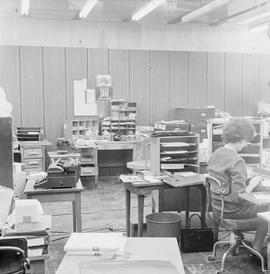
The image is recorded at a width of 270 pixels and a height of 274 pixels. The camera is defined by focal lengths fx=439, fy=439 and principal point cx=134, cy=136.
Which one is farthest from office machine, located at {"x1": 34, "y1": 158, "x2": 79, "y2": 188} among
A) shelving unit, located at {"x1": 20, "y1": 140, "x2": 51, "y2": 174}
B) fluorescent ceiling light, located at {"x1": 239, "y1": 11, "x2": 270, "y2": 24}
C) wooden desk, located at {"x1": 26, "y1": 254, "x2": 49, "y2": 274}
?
fluorescent ceiling light, located at {"x1": 239, "y1": 11, "x2": 270, "y2": 24}

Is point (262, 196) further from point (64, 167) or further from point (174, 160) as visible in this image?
point (64, 167)

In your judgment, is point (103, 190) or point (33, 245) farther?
point (103, 190)

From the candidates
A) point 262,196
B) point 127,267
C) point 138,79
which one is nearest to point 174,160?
point 262,196

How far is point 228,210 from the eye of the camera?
12.1 ft

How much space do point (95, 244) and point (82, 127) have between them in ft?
21.1

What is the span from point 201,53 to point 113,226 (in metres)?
5.35

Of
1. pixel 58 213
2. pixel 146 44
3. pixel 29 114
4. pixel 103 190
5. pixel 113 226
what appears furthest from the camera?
pixel 146 44

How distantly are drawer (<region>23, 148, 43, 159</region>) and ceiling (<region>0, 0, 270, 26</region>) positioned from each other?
2811mm

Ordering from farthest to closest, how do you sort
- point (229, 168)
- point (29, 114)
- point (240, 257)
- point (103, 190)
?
point (29, 114) < point (103, 190) < point (240, 257) < point (229, 168)

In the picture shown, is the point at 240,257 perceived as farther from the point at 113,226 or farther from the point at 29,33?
the point at 29,33

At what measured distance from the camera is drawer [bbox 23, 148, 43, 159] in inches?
295

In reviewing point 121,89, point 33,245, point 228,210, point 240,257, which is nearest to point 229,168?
point 228,210

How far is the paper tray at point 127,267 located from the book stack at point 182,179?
2.30 m

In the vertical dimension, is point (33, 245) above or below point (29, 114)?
below
